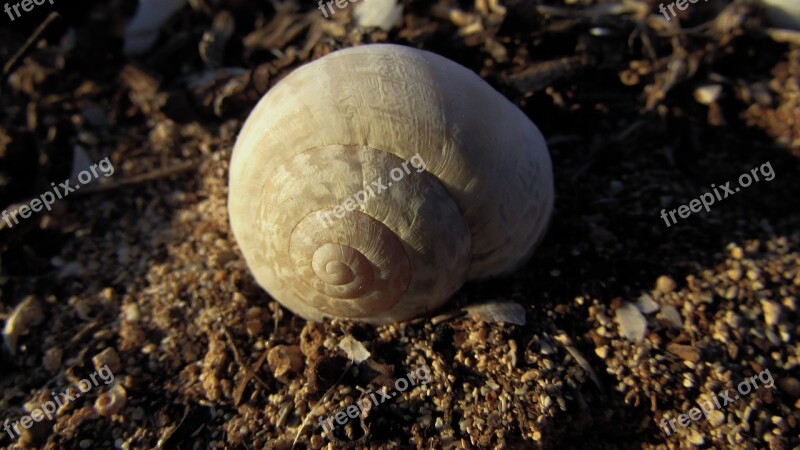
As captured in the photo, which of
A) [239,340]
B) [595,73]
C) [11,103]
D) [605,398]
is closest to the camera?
[605,398]

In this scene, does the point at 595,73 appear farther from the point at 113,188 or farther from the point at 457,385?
the point at 113,188

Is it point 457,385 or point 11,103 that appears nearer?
point 457,385

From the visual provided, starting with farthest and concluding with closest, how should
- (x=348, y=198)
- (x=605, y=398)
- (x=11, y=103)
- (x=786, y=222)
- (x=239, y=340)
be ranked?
(x=11, y=103) → (x=786, y=222) → (x=239, y=340) → (x=605, y=398) → (x=348, y=198)

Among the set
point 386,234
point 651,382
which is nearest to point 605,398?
point 651,382
